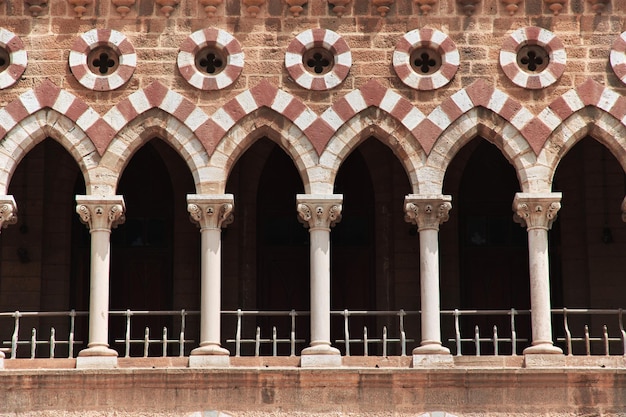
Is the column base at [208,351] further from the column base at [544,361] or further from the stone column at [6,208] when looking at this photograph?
the column base at [544,361]

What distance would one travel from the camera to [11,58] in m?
18.9

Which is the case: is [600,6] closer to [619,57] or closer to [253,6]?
[619,57]

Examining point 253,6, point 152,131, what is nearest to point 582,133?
point 253,6

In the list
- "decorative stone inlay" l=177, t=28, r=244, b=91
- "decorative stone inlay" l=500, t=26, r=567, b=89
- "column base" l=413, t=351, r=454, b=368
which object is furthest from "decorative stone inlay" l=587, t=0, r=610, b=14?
"column base" l=413, t=351, r=454, b=368

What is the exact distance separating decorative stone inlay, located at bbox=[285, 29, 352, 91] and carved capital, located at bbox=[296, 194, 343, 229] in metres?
1.20

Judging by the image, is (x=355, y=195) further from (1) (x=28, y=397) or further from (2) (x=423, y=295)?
(1) (x=28, y=397)

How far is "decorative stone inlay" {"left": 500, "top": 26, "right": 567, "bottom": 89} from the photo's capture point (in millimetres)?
18891

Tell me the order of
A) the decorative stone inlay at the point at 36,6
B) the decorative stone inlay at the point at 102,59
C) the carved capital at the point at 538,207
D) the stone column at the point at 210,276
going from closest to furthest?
the stone column at the point at 210,276 < the carved capital at the point at 538,207 < the decorative stone inlay at the point at 102,59 < the decorative stone inlay at the point at 36,6

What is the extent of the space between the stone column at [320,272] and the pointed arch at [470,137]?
3.46 feet

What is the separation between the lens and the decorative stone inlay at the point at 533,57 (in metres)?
18.9

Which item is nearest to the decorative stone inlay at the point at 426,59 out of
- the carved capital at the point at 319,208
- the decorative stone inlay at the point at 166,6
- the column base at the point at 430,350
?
the carved capital at the point at 319,208

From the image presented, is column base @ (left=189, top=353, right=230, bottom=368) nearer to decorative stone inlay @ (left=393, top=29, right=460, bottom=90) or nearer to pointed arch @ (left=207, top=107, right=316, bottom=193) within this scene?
pointed arch @ (left=207, top=107, right=316, bottom=193)

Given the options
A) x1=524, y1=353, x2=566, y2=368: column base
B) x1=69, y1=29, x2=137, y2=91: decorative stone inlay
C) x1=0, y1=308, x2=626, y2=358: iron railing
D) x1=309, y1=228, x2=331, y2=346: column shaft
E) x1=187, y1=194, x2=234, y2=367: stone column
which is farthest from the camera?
x1=0, y1=308, x2=626, y2=358: iron railing

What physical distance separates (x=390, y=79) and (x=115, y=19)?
3.09 m
